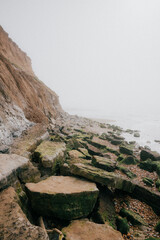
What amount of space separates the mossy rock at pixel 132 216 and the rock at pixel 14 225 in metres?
3.78

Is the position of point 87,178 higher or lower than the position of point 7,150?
lower

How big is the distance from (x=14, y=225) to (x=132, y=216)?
14.8ft

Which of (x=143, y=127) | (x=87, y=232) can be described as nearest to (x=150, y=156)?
(x=87, y=232)

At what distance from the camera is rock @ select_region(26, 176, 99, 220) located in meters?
3.68

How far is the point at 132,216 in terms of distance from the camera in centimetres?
466

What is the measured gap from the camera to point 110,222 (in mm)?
4316

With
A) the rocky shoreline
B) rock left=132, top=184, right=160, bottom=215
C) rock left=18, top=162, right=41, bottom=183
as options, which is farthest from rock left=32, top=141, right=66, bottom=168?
rock left=132, top=184, right=160, bottom=215

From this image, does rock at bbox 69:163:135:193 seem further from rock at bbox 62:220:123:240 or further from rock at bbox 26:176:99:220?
rock at bbox 62:220:123:240

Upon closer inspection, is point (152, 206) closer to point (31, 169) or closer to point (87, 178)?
point (87, 178)

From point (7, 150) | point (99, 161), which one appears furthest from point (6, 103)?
point (99, 161)

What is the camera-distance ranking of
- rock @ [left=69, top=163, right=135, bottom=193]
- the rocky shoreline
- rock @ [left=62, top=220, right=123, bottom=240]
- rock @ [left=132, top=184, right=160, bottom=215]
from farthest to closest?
rock @ [left=132, top=184, right=160, bottom=215]
rock @ [left=69, top=163, right=135, bottom=193]
rock @ [left=62, top=220, right=123, bottom=240]
the rocky shoreline

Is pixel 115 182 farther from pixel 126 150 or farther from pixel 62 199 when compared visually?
pixel 126 150

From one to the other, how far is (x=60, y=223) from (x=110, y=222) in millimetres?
1948

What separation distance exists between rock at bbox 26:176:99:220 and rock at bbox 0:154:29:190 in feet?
2.00
